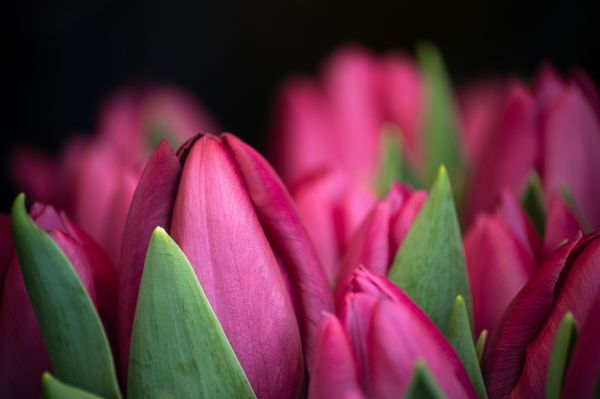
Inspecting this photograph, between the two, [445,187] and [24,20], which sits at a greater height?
[24,20]

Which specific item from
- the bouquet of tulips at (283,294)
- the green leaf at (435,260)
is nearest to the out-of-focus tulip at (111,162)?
the bouquet of tulips at (283,294)

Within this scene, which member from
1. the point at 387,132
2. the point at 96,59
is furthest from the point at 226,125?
the point at 387,132

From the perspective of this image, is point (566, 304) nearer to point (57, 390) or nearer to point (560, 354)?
point (560, 354)

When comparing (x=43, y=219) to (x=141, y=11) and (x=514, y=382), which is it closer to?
(x=514, y=382)

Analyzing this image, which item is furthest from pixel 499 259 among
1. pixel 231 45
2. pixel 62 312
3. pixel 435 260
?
pixel 231 45

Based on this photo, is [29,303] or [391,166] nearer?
[29,303]
